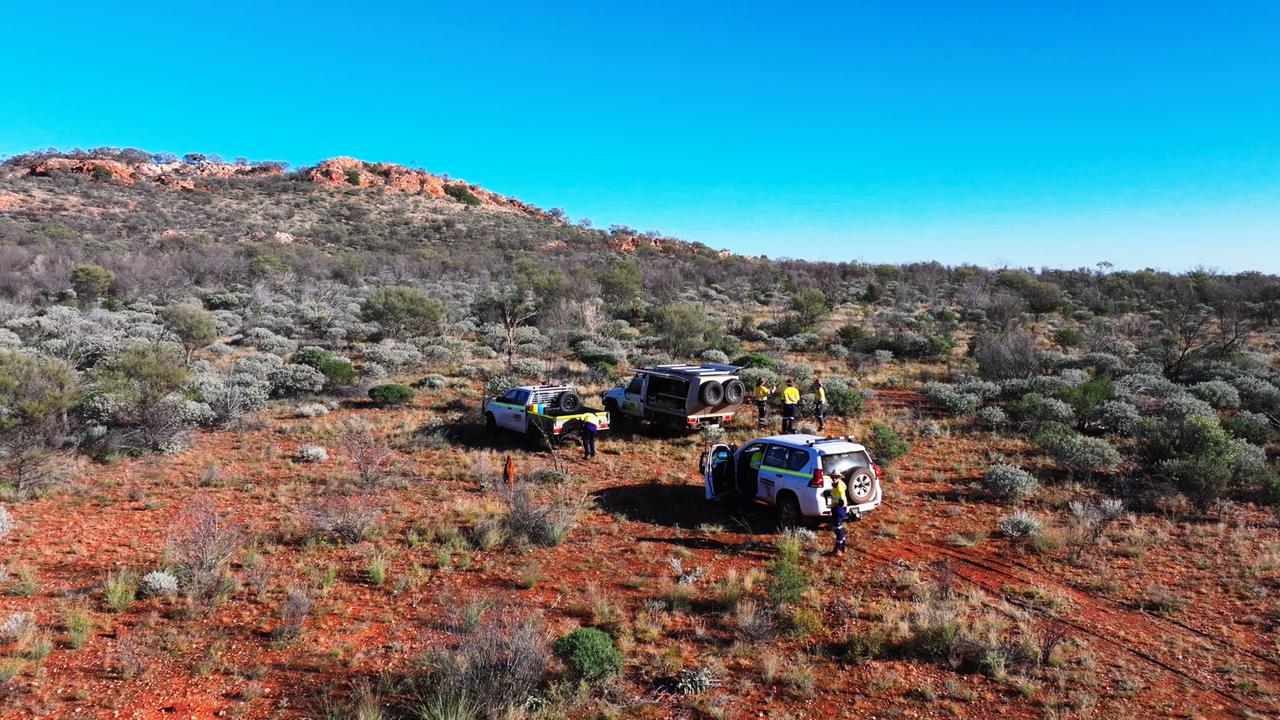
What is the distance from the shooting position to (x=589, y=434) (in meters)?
14.2

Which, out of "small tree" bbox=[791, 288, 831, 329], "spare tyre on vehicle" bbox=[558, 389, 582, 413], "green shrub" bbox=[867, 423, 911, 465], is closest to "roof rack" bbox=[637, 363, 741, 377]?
"spare tyre on vehicle" bbox=[558, 389, 582, 413]

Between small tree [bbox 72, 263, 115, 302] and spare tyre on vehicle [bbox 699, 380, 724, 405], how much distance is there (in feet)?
108

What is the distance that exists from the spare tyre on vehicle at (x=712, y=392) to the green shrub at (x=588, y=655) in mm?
8956

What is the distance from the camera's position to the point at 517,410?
14945 mm

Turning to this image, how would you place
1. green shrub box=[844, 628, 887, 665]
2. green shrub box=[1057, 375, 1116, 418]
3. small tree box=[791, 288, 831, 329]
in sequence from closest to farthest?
green shrub box=[844, 628, 887, 665] < green shrub box=[1057, 375, 1116, 418] < small tree box=[791, 288, 831, 329]

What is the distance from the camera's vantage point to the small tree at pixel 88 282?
31.2 meters

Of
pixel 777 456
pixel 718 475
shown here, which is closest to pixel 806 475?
pixel 777 456

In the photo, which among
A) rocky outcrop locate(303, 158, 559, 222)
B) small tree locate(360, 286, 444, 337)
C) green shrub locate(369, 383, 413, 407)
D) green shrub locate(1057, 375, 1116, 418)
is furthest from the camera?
rocky outcrop locate(303, 158, 559, 222)

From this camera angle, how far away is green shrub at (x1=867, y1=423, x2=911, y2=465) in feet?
45.5

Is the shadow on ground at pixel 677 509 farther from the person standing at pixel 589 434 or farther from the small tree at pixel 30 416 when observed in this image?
the small tree at pixel 30 416

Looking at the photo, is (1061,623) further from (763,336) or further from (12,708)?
(763,336)

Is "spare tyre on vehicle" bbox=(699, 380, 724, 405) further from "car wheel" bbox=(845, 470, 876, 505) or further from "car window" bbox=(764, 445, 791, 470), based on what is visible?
"car wheel" bbox=(845, 470, 876, 505)

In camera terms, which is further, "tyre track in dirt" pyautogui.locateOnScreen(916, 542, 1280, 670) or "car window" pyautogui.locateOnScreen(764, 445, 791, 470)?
"car window" pyautogui.locateOnScreen(764, 445, 791, 470)

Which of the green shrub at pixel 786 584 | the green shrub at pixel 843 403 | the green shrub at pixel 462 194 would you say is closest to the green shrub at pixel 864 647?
the green shrub at pixel 786 584
